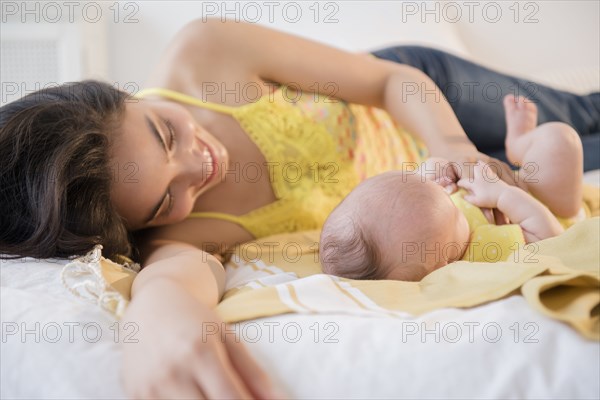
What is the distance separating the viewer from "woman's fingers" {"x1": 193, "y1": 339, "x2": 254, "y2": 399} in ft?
1.94

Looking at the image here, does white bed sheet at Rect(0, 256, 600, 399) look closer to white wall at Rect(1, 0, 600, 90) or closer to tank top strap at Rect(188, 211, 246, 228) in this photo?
tank top strap at Rect(188, 211, 246, 228)

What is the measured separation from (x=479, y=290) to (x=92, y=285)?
0.45 metres

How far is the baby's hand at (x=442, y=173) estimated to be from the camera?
113cm

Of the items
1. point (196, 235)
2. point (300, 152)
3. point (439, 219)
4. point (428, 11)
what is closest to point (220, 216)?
point (196, 235)

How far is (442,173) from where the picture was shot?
1.14 metres

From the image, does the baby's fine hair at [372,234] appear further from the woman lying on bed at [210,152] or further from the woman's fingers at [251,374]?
the woman's fingers at [251,374]

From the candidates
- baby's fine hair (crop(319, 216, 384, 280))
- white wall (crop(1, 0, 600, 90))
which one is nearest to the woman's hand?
baby's fine hair (crop(319, 216, 384, 280))

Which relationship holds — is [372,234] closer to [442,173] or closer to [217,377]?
[442,173]

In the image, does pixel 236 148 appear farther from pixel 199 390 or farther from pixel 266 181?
pixel 199 390

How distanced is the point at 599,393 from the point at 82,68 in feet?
7.77

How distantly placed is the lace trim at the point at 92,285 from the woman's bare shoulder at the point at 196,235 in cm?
32

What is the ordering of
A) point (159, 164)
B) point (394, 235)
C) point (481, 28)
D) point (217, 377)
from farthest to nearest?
point (481, 28), point (159, 164), point (394, 235), point (217, 377)

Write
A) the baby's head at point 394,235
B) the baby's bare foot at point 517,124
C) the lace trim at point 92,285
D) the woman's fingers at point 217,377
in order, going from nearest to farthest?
the woman's fingers at point 217,377 < the lace trim at point 92,285 < the baby's head at point 394,235 < the baby's bare foot at point 517,124

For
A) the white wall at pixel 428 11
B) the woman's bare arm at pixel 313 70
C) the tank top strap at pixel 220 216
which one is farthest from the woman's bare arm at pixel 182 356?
the white wall at pixel 428 11
